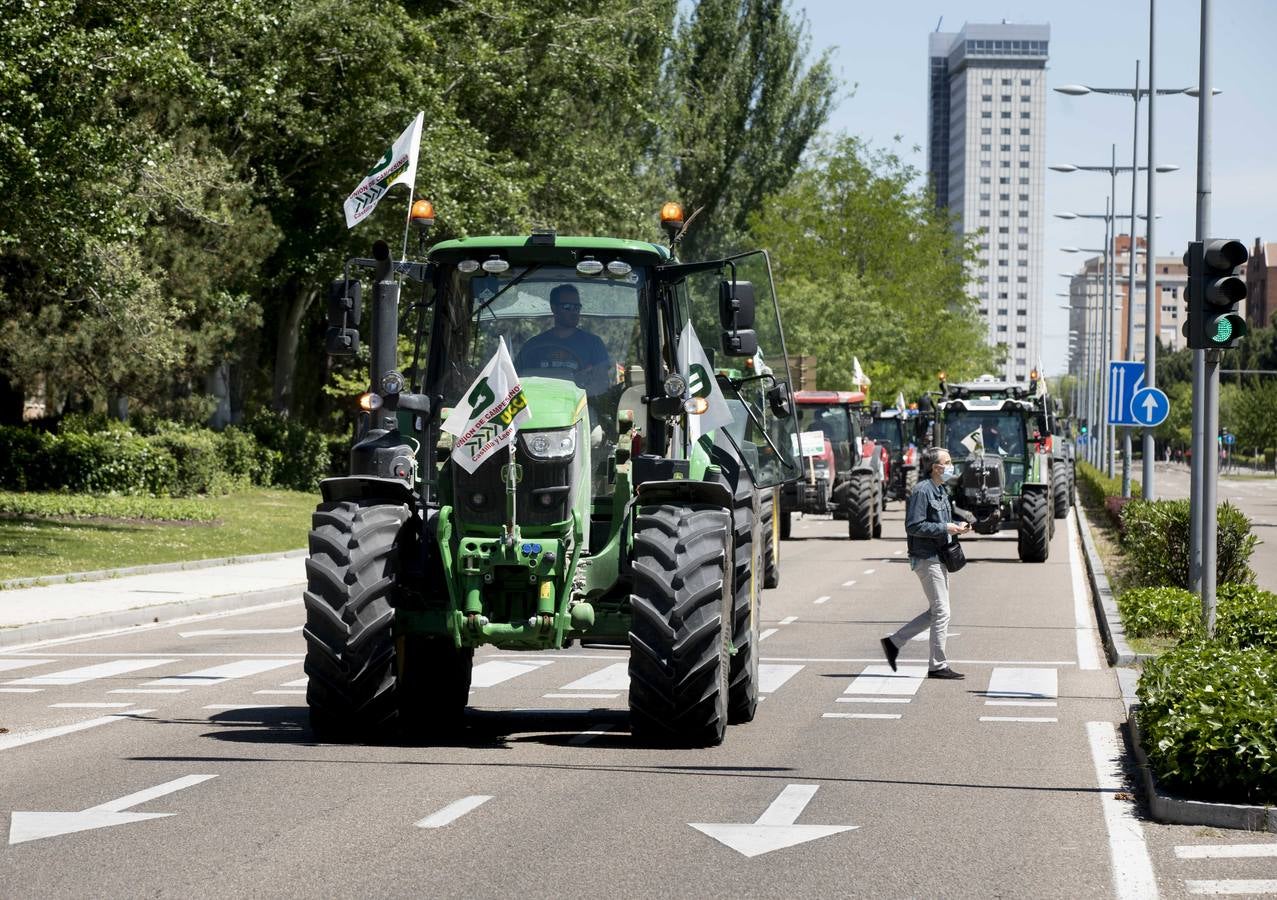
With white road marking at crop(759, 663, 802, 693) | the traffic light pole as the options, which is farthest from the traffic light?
white road marking at crop(759, 663, 802, 693)

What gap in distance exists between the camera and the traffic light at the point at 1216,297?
14.6 meters

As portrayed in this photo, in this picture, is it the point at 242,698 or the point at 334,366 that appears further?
the point at 334,366

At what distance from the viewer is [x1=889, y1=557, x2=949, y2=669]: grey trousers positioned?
15.7 meters

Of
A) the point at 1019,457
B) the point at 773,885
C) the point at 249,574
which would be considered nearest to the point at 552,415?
the point at 773,885

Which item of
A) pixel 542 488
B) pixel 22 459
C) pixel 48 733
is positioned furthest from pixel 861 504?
pixel 542 488

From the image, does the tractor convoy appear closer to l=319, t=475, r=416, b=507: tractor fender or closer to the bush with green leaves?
l=319, t=475, r=416, b=507: tractor fender

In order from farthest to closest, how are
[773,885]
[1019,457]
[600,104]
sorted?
[600,104] → [1019,457] → [773,885]

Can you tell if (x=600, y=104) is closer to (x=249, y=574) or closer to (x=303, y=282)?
(x=303, y=282)

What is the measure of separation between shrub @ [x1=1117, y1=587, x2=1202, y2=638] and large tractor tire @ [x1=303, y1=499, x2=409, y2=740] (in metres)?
8.74

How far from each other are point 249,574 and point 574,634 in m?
16.8

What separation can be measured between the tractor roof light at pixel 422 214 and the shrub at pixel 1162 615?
847cm

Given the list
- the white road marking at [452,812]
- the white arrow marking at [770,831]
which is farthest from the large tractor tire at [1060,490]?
the white road marking at [452,812]

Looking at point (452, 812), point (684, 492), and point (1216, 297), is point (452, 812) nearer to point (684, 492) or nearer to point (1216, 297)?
point (684, 492)

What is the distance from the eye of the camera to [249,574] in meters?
27.2
